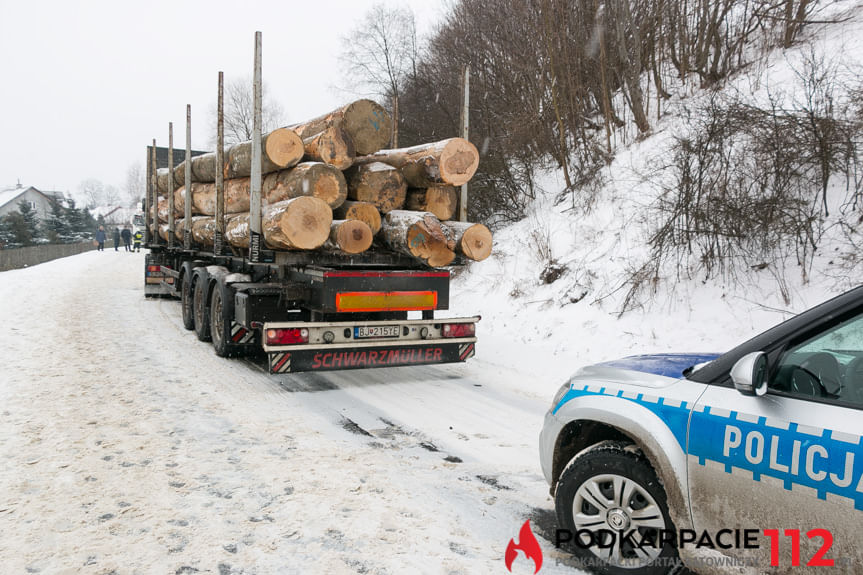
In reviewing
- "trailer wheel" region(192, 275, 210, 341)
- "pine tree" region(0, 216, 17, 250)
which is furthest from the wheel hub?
"pine tree" region(0, 216, 17, 250)

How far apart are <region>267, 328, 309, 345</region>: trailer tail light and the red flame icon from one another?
3.55 metres

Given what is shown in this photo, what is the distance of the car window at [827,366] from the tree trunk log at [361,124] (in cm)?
539

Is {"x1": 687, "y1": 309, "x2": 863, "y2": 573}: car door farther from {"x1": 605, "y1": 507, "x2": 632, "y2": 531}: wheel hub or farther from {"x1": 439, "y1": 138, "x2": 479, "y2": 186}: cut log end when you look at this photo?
{"x1": 439, "y1": 138, "x2": 479, "y2": 186}: cut log end

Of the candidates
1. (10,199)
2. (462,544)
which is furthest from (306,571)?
(10,199)

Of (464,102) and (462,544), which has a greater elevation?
(464,102)

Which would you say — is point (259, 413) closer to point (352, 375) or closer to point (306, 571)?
point (352, 375)

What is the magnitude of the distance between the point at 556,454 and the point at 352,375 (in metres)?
4.50

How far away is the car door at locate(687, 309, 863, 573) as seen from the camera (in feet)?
6.85

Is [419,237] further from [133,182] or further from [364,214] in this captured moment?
[133,182]

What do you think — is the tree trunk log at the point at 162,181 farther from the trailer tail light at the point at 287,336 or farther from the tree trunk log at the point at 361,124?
the trailer tail light at the point at 287,336

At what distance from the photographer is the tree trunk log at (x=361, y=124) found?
266 inches

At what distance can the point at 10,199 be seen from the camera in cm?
8644

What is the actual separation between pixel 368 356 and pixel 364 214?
→ 5.29ft

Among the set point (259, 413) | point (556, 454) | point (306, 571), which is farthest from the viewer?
point (259, 413)
